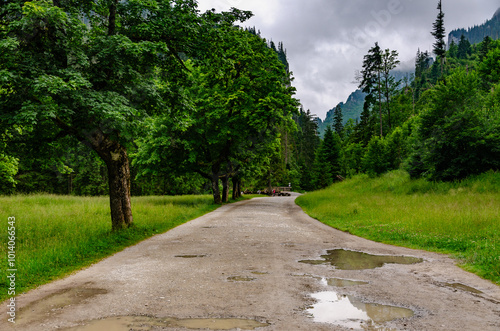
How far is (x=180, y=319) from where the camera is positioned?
3.95m

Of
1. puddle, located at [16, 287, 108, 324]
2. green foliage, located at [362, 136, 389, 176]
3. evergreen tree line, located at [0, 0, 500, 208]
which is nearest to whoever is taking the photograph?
puddle, located at [16, 287, 108, 324]

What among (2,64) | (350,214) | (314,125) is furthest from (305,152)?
(2,64)

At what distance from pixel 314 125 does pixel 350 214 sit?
109169 mm

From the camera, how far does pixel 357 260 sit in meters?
7.56

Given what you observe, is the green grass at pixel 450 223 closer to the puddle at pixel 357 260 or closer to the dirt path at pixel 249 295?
the dirt path at pixel 249 295

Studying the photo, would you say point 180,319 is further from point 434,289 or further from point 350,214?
point 350,214

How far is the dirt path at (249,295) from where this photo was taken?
3902 millimetres

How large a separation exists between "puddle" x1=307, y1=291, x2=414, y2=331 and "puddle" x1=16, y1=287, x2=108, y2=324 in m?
3.38

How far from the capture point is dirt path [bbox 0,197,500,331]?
3.90m

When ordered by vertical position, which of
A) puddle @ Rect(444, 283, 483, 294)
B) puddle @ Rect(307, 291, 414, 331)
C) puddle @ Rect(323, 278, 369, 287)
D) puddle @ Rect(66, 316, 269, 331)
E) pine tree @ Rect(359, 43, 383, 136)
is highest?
pine tree @ Rect(359, 43, 383, 136)

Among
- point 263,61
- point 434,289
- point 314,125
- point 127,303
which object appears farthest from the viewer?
point 314,125

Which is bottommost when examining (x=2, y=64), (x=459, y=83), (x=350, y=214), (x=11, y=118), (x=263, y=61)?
(x=350, y=214)

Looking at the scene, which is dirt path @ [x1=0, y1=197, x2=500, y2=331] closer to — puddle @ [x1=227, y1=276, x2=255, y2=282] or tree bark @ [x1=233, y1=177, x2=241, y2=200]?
puddle @ [x1=227, y1=276, x2=255, y2=282]

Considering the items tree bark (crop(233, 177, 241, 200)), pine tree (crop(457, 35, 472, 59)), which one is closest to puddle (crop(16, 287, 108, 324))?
tree bark (crop(233, 177, 241, 200))
